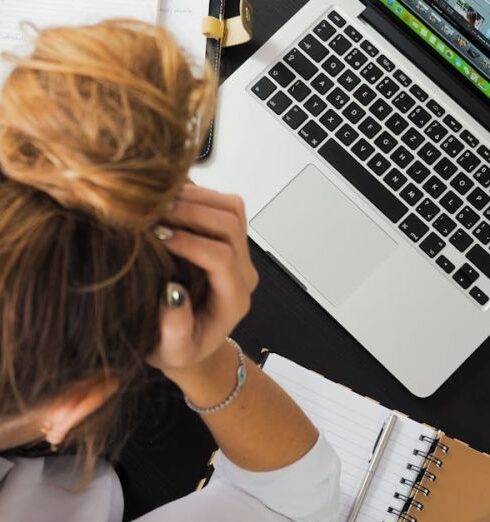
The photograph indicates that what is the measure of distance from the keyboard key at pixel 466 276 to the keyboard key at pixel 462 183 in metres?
0.08

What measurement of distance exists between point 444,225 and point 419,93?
15 cm

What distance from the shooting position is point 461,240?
2.13 feet

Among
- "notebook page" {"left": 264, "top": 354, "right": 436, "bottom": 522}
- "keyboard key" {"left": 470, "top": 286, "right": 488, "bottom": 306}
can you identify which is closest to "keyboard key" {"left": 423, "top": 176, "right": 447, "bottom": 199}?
"keyboard key" {"left": 470, "top": 286, "right": 488, "bottom": 306}

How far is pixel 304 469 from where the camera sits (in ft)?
1.82

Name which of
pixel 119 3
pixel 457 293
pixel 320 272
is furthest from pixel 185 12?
pixel 457 293

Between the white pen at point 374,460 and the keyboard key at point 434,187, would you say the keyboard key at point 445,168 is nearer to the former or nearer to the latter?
the keyboard key at point 434,187

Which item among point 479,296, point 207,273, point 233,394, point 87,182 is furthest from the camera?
point 479,296

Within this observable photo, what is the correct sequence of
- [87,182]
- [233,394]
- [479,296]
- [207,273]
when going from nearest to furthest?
[87,182] < [207,273] < [233,394] < [479,296]

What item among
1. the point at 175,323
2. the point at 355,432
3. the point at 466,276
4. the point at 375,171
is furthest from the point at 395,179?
the point at 175,323

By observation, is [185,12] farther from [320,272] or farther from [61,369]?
[61,369]

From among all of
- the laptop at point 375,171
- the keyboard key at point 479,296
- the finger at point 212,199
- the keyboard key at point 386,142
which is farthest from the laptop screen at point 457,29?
the finger at point 212,199

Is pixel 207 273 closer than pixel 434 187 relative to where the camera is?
Yes

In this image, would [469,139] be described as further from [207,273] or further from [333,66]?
[207,273]

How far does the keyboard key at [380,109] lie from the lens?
67 centimetres
